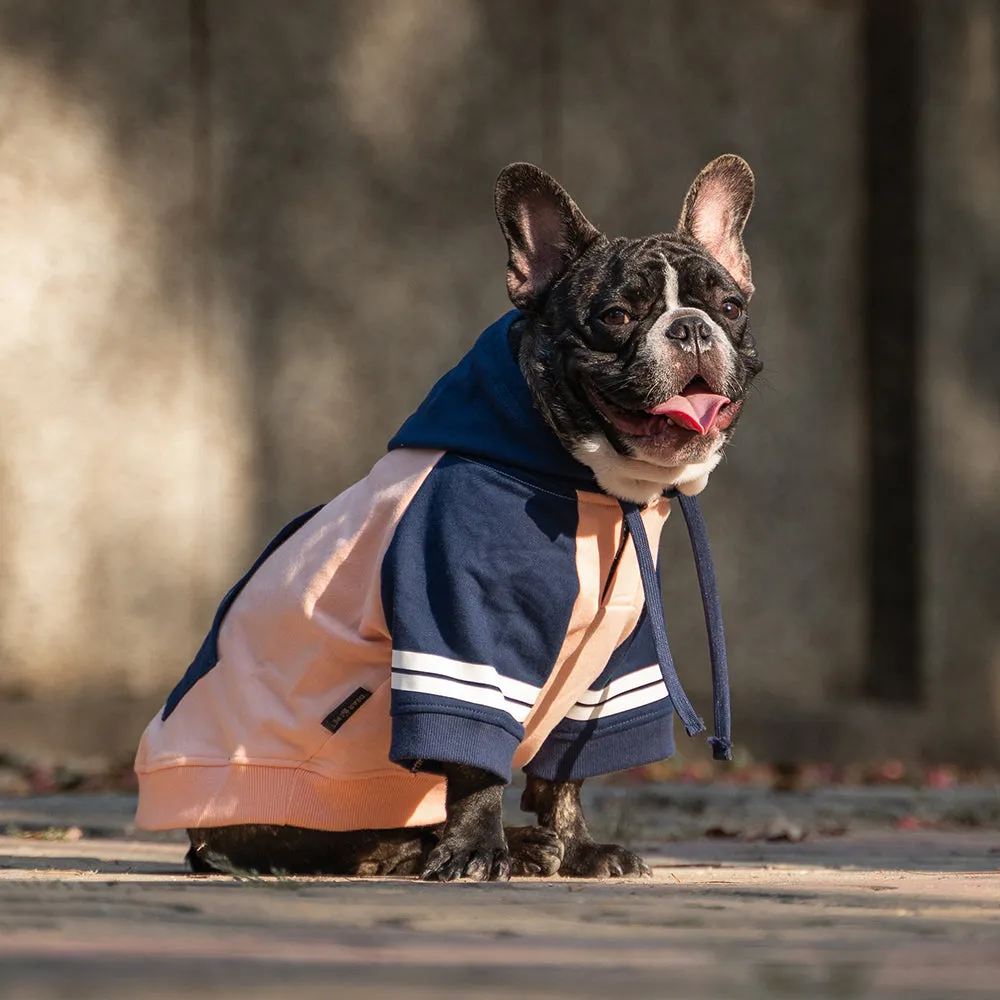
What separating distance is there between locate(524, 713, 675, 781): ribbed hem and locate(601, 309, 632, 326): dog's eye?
0.84m

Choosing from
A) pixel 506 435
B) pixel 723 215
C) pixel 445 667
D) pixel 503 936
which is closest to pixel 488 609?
pixel 445 667

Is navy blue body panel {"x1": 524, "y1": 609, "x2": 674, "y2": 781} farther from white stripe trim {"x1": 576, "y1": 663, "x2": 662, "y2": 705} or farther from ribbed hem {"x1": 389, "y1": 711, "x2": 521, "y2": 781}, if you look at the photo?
ribbed hem {"x1": 389, "y1": 711, "x2": 521, "y2": 781}

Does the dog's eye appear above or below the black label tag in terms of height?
above

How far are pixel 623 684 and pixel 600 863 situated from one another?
0.38 m

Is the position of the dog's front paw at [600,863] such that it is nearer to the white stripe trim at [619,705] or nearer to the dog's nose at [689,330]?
the white stripe trim at [619,705]

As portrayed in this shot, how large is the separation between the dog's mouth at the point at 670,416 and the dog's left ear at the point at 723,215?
569mm

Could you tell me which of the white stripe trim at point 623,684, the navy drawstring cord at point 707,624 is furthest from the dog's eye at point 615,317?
the white stripe trim at point 623,684

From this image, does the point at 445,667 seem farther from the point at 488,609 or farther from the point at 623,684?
the point at 623,684

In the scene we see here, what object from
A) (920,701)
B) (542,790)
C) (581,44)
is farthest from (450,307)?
(542,790)

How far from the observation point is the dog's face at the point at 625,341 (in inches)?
142

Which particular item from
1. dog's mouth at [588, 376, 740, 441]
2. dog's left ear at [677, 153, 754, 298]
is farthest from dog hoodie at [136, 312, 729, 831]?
dog's left ear at [677, 153, 754, 298]

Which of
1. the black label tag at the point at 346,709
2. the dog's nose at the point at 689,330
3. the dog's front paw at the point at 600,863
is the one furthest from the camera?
the dog's front paw at the point at 600,863

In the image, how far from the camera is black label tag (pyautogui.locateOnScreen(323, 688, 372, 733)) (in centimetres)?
352

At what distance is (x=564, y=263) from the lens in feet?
12.8
